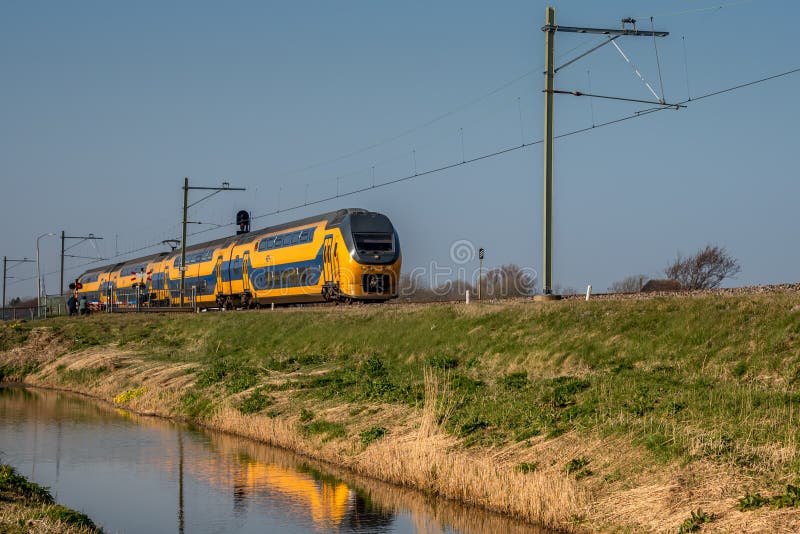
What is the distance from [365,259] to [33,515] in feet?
96.2

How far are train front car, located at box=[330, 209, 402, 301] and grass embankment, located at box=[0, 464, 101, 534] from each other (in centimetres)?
2600

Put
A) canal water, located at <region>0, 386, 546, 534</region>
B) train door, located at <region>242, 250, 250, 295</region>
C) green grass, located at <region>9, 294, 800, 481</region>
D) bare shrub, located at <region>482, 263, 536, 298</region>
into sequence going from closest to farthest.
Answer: green grass, located at <region>9, 294, 800, 481</region>, canal water, located at <region>0, 386, 546, 534</region>, train door, located at <region>242, 250, 250, 295</region>, bare shrub, located at <region>482, 263, 536, 298</region>

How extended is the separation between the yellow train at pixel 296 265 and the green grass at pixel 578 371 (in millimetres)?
6583

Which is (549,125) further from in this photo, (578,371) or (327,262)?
(327,262)

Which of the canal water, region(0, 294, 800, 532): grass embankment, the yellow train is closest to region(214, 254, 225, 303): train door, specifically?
the yellow train

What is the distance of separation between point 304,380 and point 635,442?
14.9m

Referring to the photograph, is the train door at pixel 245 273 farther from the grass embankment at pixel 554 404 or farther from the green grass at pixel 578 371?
the green grass at pixel 578 371

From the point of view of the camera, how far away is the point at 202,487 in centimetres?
2152

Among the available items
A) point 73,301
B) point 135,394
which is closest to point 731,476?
point 135,394

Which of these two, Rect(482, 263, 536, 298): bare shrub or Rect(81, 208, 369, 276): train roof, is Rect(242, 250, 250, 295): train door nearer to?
Rect(81, 208, 369, 276): train roof

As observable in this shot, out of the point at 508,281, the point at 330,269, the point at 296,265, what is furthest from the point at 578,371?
the point at 508,281

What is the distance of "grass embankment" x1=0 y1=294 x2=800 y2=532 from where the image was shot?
14688 millimetres

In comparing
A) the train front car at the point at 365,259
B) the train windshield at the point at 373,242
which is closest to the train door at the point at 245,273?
the train front car at the point at 365,259

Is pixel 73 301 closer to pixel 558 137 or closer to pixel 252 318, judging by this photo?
pixel 252 318
